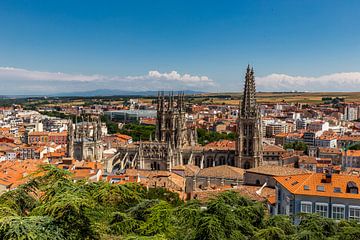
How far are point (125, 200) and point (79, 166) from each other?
1337 inches

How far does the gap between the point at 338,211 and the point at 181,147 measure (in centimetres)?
3575

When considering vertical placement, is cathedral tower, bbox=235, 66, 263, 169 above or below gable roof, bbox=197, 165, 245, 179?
above

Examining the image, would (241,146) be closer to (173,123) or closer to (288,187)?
(173,123)

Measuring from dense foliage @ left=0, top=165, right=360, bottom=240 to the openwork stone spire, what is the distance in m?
34.9

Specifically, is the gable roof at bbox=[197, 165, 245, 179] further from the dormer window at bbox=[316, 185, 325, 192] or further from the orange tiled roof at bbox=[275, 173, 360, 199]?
the dormer window at bbox=[316, 185, 325, 192]

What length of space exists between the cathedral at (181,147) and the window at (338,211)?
27.5 metres

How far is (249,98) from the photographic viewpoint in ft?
185

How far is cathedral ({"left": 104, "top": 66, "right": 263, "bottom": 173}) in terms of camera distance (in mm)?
55844

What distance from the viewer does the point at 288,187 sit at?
29766 mm

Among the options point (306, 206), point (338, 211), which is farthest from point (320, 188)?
point (338, 211)

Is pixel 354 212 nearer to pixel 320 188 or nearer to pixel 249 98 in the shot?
pixel 320 188

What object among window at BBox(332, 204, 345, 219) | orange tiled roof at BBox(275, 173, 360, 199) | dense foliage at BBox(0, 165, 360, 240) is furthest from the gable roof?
dense foliage at BBox(0, 165, 360, 240)

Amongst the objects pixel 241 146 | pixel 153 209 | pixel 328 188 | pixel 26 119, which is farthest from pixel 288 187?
pixel 26 119

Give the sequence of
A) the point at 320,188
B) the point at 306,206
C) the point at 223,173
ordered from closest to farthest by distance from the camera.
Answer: the point at 306,206
the point at 320,188
the point at 223,173
